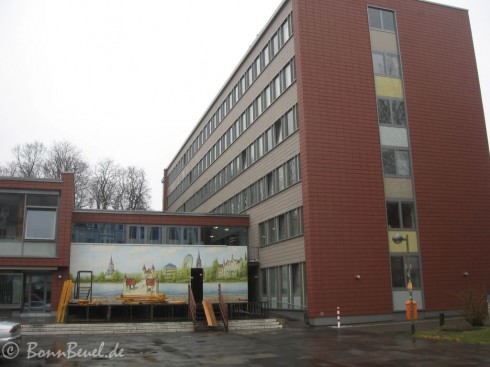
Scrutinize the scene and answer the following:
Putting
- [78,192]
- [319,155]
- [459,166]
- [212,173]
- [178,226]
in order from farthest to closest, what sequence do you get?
[78,192] < [212,173] < [178,226] < [459,166] < [319,155]

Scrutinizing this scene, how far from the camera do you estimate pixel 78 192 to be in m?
67.4

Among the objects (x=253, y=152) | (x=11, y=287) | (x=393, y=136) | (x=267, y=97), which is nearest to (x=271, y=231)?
(x=253, y=152)

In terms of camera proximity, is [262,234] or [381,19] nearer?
[381,19]

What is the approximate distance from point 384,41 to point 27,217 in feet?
82.1

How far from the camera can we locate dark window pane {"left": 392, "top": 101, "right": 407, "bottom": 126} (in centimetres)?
3155

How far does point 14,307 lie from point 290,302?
16.6 metres

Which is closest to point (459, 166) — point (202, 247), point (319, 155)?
point (319, 155)

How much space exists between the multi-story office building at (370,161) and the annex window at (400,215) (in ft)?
0.20

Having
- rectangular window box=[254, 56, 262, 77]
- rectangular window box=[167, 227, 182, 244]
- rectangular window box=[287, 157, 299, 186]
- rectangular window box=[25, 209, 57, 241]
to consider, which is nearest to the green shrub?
rectangular window box=[287, 157, 299, 186]

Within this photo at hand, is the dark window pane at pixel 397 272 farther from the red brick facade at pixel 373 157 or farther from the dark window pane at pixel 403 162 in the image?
the dark window pane at pixel 403 162

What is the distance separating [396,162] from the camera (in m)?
30.8

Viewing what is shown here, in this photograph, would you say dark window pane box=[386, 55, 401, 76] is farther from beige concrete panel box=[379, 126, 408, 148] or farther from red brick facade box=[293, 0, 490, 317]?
beige concrete panel box=[379, 126, 408, 148]

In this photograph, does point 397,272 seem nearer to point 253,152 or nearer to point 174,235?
point 253,152

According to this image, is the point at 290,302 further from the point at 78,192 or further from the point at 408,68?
the point at 78,192
